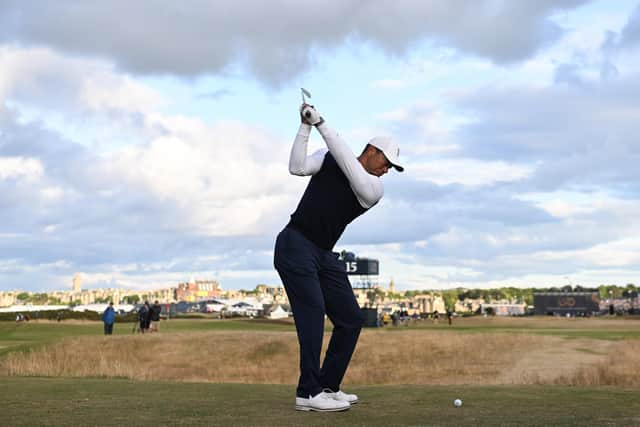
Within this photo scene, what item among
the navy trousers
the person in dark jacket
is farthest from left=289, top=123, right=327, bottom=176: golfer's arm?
the person in dark jacket

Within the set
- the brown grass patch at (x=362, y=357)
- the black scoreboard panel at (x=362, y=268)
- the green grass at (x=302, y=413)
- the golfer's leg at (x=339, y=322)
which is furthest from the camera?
the black scoreboard panel at (x=362, y=268)

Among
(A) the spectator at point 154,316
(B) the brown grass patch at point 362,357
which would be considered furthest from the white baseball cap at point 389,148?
(A) the spectator at point 154,316

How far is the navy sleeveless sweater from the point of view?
24.1ft

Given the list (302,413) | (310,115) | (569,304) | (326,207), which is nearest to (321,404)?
(302,413)

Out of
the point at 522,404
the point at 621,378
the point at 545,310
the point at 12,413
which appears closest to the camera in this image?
the point at 12,413

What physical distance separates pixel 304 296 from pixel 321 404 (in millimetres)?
1032

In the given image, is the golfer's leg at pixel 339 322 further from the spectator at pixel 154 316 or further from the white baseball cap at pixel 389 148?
the spectator at pixel 154 316

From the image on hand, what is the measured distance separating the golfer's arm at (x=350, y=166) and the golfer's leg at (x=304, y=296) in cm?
80

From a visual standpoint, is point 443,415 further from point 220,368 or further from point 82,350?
point 82,350

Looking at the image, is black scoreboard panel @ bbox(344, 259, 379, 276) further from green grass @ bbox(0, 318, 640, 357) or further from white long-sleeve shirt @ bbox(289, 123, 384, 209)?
white long-sleeve shirt @ bbox(289, 123, 384, 209)

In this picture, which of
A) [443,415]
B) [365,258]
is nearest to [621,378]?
[443,415]

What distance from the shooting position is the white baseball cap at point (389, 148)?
7348 millimetres

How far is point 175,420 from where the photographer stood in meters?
6.95

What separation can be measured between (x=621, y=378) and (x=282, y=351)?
15.5 meters
